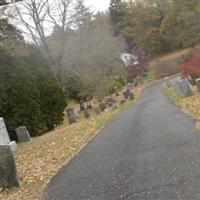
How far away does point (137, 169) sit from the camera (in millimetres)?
7348

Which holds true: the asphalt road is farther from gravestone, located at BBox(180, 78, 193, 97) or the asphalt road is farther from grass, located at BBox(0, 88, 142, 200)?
gravestone, located at BBox(180, 78, 193, 97)

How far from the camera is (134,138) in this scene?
1100 centimetres

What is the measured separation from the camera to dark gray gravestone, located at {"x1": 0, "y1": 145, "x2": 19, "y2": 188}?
321 inches

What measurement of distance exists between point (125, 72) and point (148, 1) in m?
22.4

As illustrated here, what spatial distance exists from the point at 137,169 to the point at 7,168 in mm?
2539

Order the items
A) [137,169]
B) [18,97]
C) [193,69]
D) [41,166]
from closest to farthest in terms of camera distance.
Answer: [137,169]
[41,166]
[18,97]
[193,69]

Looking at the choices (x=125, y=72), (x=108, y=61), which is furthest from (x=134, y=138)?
(x=125, y=72)

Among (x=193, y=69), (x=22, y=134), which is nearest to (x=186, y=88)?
(x=22, y=134)

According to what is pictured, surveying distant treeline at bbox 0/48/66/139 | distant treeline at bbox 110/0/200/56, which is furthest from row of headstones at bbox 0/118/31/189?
distant treeline at bbox 110/0/200/56

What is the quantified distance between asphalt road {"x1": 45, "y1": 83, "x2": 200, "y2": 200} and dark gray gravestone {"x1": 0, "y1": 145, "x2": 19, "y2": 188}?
0.81 metres

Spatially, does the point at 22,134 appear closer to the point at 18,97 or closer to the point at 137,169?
Answer: the point at 18,97

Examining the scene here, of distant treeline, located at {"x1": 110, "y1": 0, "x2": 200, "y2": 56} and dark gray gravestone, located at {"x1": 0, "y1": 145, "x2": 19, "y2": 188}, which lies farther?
distant treeline, located at {"x1": 110, "y1": 0, "x2": 200, "y2": 56}

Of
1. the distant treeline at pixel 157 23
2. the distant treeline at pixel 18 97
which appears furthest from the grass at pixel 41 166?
the distant treeline at pixel 157 23

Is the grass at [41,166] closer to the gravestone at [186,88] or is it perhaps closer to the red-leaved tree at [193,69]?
the gravestone at [186,88]
